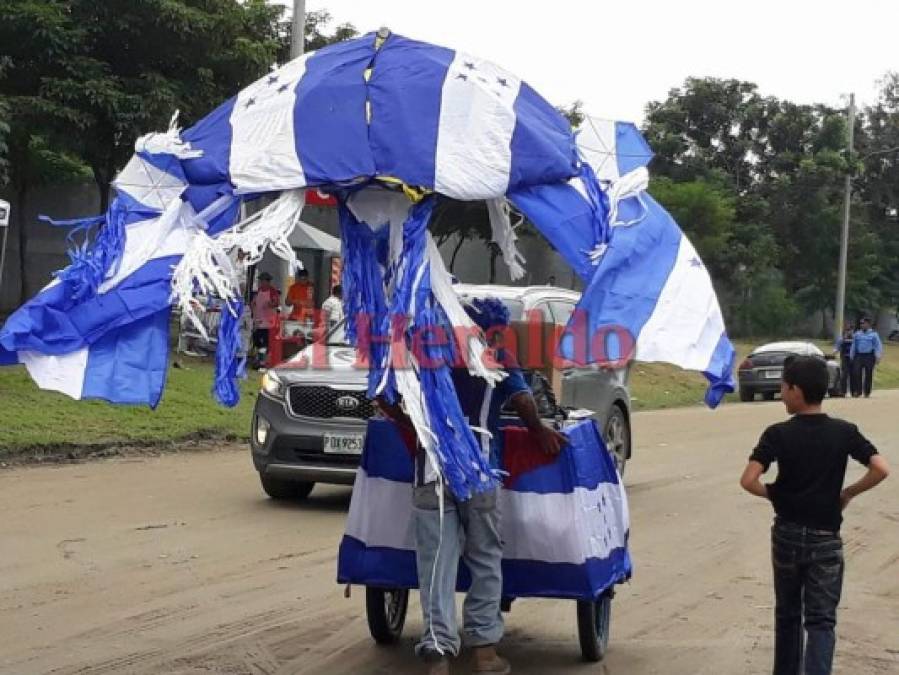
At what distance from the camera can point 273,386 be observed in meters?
11.5

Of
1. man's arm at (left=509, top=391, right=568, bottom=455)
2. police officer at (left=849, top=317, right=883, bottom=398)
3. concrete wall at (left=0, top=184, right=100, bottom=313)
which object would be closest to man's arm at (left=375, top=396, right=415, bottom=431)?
man's arm at (left=509, top=391, right=568, bottom=455)

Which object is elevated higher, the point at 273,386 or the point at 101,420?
the point at 273,386

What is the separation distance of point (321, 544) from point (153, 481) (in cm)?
356

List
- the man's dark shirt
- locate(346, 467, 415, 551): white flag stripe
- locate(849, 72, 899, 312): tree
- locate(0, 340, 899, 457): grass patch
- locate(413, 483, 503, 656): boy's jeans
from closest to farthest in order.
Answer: the man's dark shirt → locate(413, 483, 503, 656): boy's jeans → locate(346, 467, 415, 551): white flag stripe → locate(0, 340, 899, 457): grass patch → locate(849, 72, 899, 312): tree

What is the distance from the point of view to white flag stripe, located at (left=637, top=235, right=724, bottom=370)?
5.77 m

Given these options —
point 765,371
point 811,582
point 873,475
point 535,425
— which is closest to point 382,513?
point 535,425

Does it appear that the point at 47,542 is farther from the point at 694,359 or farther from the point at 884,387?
the point at 884,387

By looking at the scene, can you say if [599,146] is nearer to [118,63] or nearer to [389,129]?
[389,129]

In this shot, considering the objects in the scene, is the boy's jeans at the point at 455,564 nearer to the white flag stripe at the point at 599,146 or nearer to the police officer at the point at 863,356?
the white flag stripe at the point at 599,146

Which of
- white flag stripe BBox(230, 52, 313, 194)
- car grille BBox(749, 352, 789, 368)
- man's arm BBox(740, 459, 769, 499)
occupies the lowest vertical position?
car grille BBox(749, 352, 789, 368)

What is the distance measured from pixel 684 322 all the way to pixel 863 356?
25.6 meters

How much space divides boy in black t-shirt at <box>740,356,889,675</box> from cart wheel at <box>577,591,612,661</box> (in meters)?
1.11

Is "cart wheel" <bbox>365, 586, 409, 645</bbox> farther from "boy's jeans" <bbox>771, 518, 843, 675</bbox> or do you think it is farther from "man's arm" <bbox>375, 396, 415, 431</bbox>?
"boy's jeans" <bbox>771, 518, 843, 675</bbox>

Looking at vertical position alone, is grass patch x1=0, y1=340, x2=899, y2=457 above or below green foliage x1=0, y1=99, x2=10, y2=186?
below
